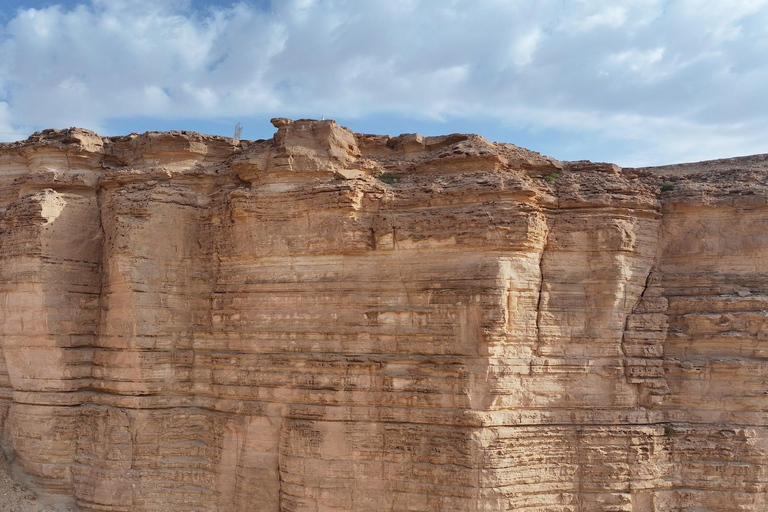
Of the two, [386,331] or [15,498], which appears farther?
[15,498]

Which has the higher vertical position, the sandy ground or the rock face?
the rock face

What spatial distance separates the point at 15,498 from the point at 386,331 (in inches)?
353

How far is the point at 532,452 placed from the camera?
11.6 metres

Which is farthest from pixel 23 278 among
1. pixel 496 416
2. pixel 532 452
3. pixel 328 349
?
pixel 532 452

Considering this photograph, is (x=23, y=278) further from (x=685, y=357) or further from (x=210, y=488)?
(x=685, y=357)

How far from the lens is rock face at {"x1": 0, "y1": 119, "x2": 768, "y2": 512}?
11.8 m

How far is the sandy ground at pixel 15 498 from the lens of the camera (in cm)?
1313

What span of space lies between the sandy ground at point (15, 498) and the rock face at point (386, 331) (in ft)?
0.92

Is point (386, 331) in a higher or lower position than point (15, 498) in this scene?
higher

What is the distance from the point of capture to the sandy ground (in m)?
13.1

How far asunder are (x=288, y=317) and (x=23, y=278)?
6.27 meters

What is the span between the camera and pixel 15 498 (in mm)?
13305

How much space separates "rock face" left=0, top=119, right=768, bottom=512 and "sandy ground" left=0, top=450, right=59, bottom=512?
28cm

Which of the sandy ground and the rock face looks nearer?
the rock face
